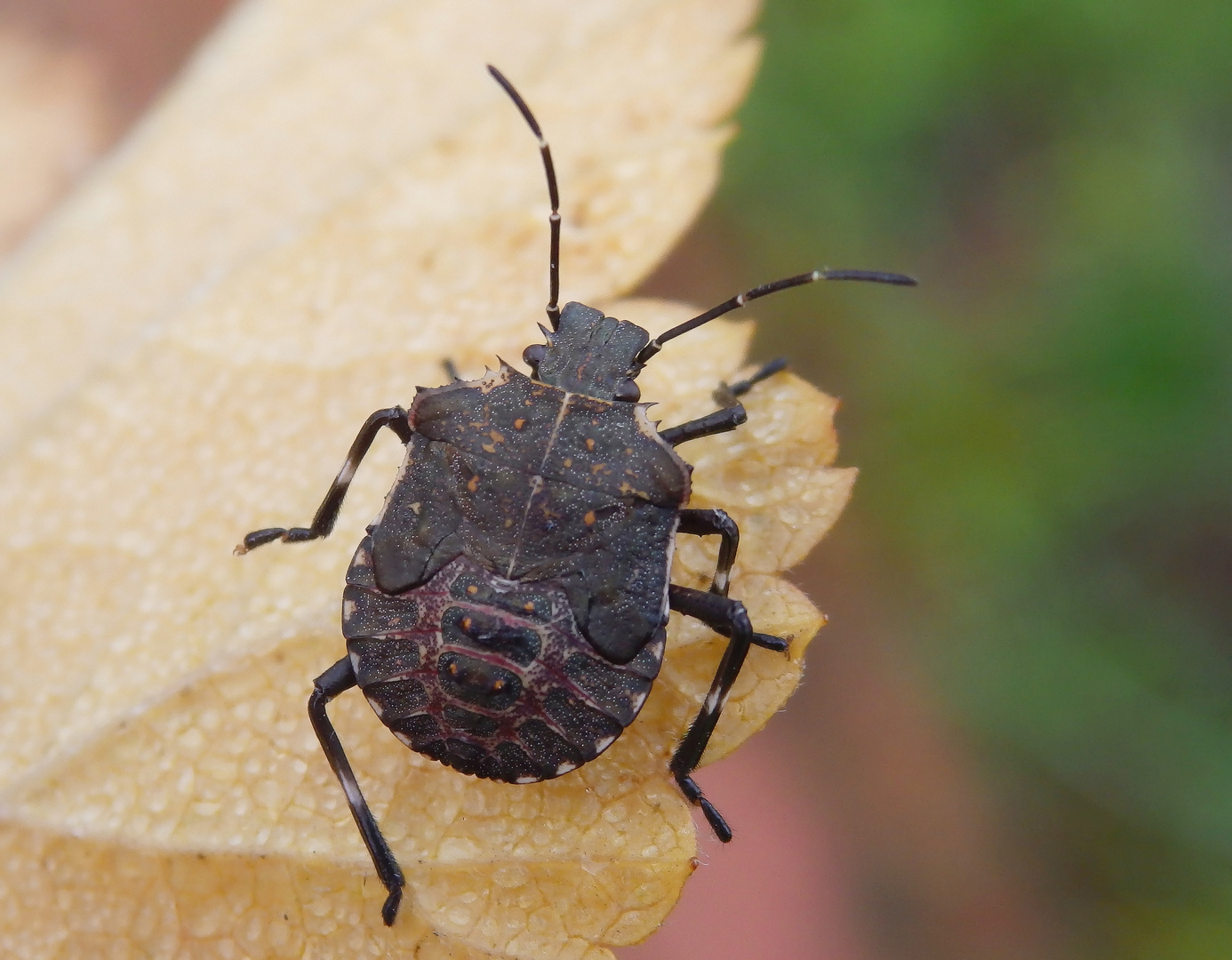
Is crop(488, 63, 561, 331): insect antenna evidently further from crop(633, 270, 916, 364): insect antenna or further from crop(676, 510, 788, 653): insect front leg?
crop(676, 510, 788, 653): insect front leg

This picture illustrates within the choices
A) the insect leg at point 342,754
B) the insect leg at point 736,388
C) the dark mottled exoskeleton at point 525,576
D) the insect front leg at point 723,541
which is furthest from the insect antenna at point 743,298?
the insect leg at point 342,754

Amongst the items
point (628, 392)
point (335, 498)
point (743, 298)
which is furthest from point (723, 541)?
point (335, 498)

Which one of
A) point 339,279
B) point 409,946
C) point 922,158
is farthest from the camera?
point 922,158

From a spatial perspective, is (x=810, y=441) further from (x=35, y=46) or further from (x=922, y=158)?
(x=35, y=46)

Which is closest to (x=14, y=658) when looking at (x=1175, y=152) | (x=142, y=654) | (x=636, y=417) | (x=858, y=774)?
(x=142, y=654)

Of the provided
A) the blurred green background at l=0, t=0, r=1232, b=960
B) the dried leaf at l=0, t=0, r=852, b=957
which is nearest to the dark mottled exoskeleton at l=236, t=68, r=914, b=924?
the dried leaf at l=0, t=0, r=852, b=957

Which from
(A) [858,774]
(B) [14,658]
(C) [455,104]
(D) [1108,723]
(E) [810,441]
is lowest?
(A) [858,774]
